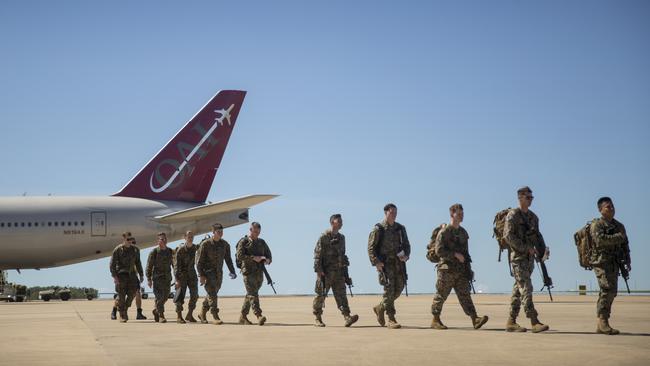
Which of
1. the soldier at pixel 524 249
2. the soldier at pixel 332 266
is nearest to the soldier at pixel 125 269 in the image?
the soldier at pixel 332 266

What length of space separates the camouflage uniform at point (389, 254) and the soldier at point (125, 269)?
700 cm

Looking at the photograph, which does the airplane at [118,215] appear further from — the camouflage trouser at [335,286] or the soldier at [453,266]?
the soldier at [453,266]

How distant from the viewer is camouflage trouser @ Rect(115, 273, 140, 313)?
18.5m

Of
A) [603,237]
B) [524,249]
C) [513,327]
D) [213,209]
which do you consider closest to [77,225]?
[213,209]

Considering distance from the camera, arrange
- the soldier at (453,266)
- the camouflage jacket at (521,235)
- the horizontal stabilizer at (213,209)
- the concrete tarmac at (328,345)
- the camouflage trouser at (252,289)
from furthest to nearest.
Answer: the horizontal stabilizer at (213,209) < the camouflage trouser at (252,289) < the soldier at (453,266) < the camouflage jacket at (521,235) < the concrete tarmac at (328,345)

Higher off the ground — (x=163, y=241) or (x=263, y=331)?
(x=163, y=241)

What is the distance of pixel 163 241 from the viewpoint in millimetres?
18453

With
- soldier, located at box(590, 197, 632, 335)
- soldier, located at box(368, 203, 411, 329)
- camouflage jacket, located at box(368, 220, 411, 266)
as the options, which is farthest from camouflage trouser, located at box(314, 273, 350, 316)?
soldier, located at box(590, 197, 632, 335)

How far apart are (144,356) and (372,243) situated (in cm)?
551

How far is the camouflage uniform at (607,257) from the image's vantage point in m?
11.9

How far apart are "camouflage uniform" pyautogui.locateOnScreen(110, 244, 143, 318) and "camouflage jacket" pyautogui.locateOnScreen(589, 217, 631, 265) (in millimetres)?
10672

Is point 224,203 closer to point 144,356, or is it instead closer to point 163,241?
point 163,241

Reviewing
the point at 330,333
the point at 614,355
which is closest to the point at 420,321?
the point at 330,333

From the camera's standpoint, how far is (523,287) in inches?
477
